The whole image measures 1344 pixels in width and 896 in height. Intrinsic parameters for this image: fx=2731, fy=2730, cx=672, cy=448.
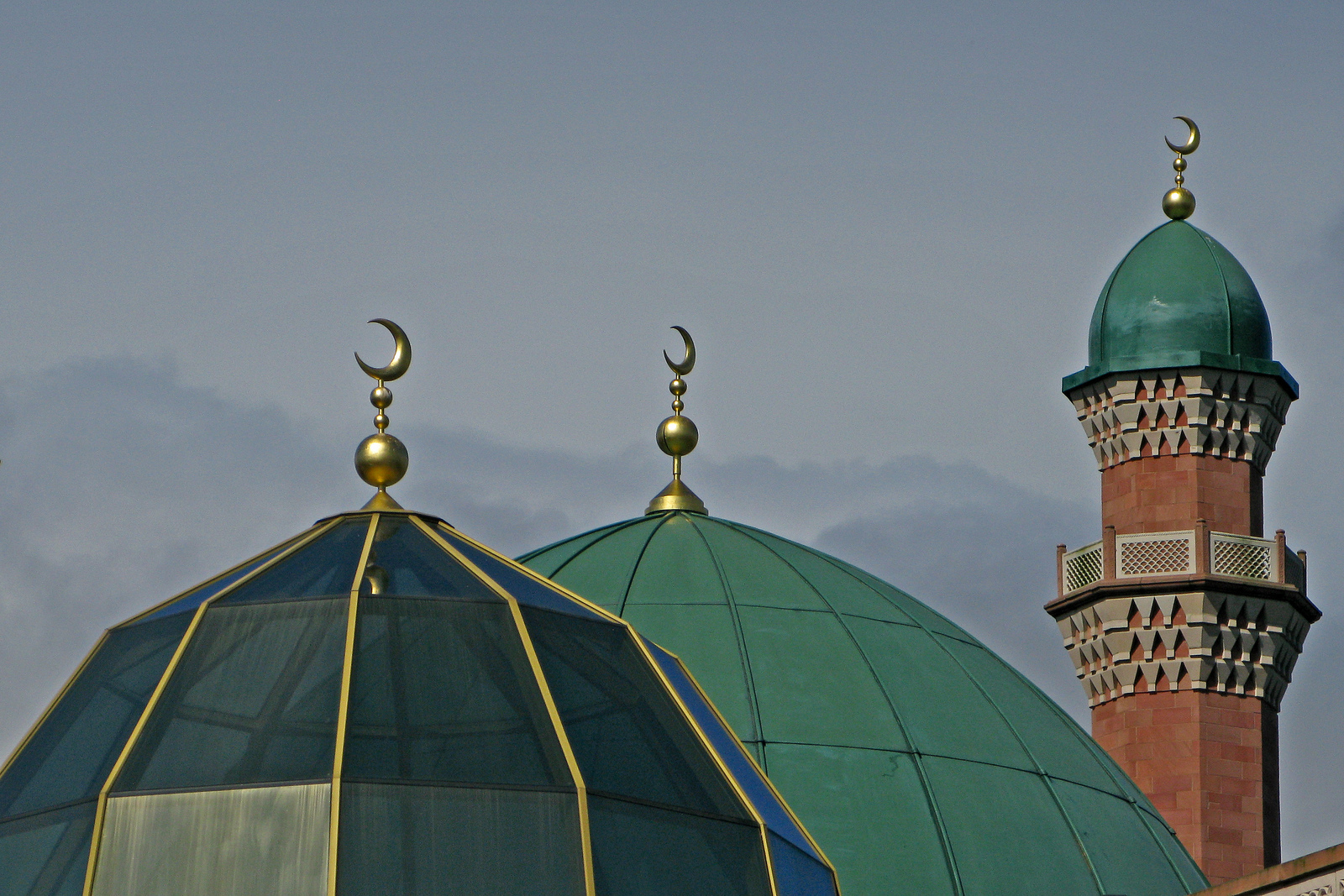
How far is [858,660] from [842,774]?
156 cm

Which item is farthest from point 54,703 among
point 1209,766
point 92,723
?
point 1209,766

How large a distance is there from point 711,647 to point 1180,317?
66.6ft

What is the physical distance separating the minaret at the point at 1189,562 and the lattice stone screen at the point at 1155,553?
0.03 meters

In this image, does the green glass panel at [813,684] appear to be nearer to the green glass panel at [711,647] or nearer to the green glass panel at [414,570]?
the green glass panel at [711,647]

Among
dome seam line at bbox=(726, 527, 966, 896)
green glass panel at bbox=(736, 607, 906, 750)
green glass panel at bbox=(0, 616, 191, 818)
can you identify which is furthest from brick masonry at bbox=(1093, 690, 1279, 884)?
green glass panel at bbox=(0, 616, 191, 818)

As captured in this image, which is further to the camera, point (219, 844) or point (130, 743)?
point (130, 743)

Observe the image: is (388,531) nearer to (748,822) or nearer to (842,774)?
(748,822)

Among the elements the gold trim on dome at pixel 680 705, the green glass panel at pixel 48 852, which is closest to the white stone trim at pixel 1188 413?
the gold trim on dome at pixel 680 705

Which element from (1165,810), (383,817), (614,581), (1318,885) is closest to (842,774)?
(614,581)

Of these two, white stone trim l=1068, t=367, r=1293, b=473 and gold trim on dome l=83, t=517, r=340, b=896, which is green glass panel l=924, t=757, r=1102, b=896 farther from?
white stone trim l=1068, t=367, r=1293, b=473

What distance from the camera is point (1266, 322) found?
42.2 metres

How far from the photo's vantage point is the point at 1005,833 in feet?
72.5

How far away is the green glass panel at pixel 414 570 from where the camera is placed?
46.3 feet

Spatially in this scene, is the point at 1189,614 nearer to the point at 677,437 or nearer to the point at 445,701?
the point at 677,437
